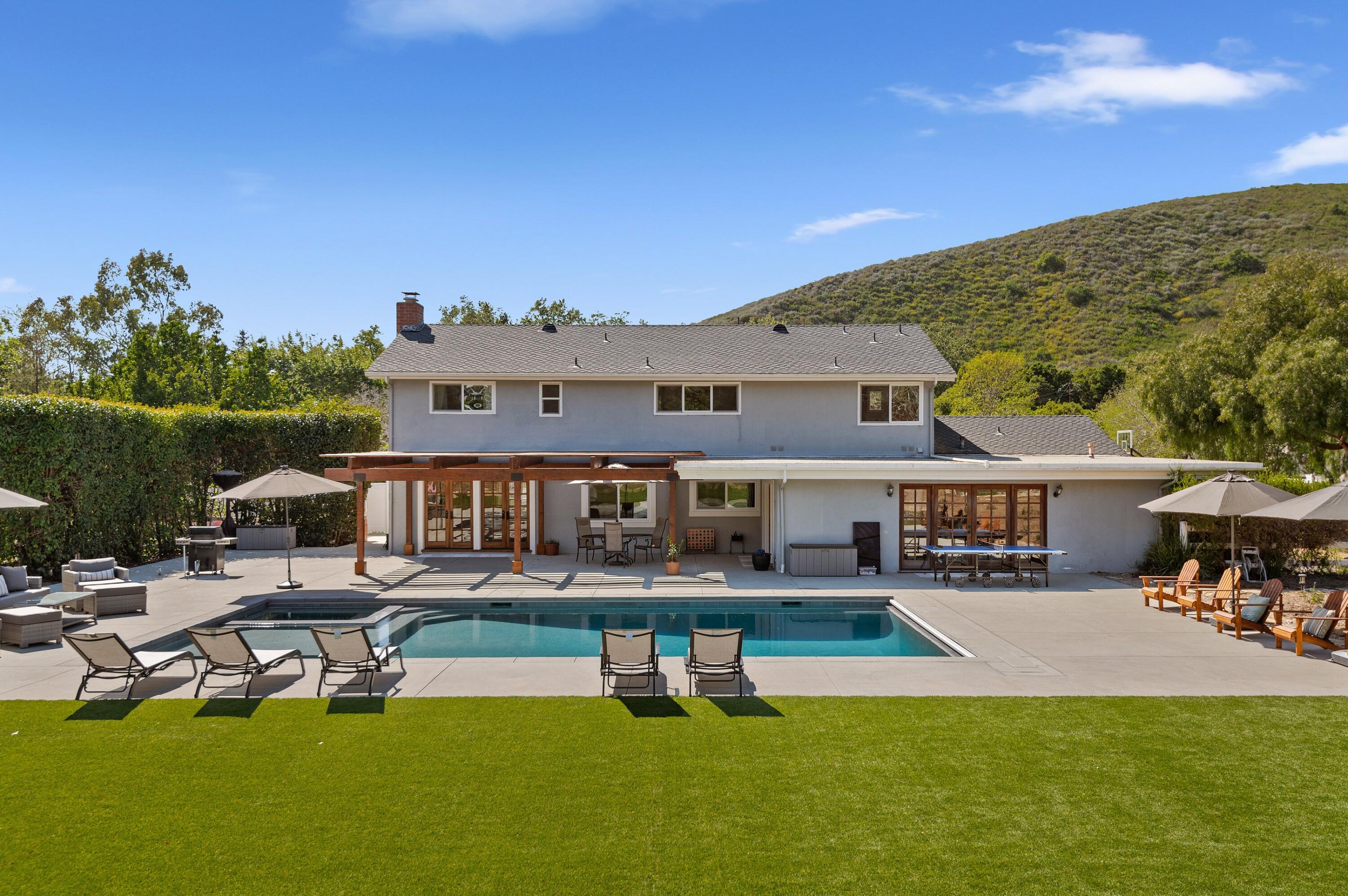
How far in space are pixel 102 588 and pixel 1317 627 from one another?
18368 mm

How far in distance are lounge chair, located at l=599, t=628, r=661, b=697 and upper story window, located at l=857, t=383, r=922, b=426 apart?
43.4 feet

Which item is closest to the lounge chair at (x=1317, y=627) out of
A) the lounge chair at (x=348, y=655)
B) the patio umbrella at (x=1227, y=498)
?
the patio umbrella at (x=1227, y=498)

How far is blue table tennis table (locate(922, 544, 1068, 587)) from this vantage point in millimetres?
15992

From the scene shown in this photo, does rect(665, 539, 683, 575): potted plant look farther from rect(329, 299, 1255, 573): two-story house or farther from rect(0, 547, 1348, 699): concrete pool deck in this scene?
rect(329, 299, 1255, 573): two-story house

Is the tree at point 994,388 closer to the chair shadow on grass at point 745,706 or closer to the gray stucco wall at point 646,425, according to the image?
the gray stucco wall at point 646,425

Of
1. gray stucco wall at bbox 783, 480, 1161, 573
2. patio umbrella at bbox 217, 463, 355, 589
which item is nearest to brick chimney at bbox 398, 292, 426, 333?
patio umbrella at bbox 217, 463, 355, 589

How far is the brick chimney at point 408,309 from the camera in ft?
76.8

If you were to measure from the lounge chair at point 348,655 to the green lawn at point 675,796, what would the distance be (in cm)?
64

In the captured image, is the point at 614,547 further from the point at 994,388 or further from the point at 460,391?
the point at 994,388

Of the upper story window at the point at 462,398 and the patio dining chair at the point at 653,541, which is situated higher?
the upper story window at the point at 462,398

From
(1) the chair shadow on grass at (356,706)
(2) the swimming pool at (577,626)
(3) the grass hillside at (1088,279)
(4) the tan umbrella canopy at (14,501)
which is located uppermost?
(3) the grass hillside at (1088,279)

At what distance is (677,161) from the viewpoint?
25.9 metres

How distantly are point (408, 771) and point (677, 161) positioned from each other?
76.3ft

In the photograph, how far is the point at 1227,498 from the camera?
1288 centimetres
